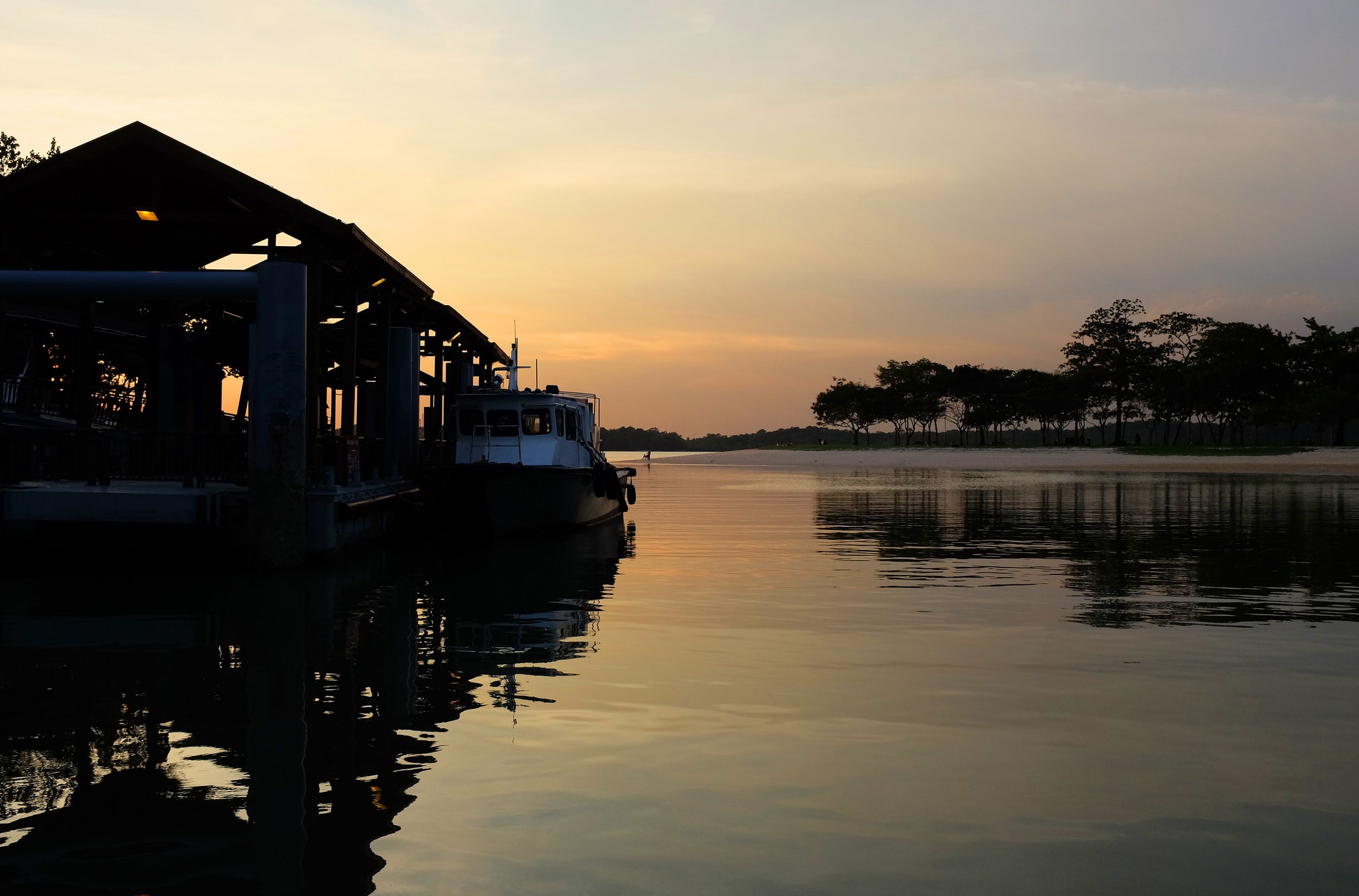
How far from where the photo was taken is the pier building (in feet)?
54.3

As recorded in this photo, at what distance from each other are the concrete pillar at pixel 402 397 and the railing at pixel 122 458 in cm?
398

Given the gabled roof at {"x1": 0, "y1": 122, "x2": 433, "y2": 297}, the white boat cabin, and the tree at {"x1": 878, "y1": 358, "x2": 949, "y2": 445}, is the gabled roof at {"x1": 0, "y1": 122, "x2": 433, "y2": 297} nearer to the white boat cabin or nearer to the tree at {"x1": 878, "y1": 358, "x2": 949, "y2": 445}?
the white boat cabin

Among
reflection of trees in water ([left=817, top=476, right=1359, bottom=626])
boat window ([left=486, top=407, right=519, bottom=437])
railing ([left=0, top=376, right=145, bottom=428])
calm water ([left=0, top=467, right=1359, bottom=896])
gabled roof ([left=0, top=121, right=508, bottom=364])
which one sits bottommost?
calm water ([left=0, top=467, right=1359, bottom=896])

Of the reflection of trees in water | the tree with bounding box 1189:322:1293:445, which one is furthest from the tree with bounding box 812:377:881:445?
the reflection of trees in water

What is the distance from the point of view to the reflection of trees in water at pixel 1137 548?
563 inches

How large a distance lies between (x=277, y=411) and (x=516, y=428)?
970 cm

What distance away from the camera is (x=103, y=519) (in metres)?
16.5

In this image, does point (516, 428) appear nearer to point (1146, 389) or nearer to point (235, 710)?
point (235, 710)

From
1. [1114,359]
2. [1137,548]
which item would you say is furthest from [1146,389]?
[1137,548]

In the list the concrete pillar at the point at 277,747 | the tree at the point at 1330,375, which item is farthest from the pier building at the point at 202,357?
the tree at the point at 1330,375

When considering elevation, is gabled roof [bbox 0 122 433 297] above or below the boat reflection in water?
above

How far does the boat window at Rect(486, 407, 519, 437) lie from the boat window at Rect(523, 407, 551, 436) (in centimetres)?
20

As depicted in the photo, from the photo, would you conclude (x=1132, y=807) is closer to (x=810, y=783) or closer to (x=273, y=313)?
(x=810, y=783)

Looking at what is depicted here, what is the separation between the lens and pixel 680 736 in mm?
7465
